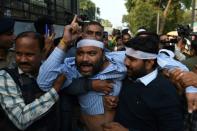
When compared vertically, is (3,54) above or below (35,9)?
below

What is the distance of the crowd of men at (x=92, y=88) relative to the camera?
10.2ft

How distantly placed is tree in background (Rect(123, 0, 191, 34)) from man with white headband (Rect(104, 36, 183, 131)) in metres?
36.1

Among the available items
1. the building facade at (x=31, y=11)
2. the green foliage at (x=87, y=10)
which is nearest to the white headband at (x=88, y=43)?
the building facade at (x=31, y=11)

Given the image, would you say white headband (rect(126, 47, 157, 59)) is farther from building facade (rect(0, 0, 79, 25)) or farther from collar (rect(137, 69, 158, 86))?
building facade (rect(0, 0, 79, 25))

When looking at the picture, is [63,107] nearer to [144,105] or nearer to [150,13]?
[144,105]

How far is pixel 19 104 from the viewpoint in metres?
3.04

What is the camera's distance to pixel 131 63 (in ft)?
11.3

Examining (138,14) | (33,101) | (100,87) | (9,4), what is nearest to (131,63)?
(100,87)

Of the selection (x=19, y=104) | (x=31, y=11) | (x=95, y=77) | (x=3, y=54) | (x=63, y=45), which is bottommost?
(x=19, y=104)

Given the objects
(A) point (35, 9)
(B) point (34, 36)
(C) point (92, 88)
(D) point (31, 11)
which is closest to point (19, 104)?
(B) point (34, 36)

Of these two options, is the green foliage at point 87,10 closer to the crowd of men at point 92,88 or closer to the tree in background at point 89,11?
the tree in background at point 89,11

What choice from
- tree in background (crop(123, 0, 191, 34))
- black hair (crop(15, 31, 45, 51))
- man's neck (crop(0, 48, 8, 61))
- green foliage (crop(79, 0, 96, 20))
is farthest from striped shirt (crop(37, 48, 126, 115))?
tree in background (crop(123, 0, 191, 34))

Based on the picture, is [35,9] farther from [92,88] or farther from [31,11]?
[92,88]

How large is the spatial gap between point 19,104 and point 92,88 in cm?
68
